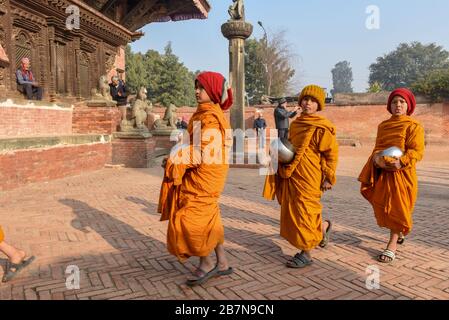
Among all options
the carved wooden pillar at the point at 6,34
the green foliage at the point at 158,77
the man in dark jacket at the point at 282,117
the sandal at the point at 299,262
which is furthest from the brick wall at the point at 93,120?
the green foliage at the point at 158,77

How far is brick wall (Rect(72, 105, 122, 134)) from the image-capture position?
10.4 metres

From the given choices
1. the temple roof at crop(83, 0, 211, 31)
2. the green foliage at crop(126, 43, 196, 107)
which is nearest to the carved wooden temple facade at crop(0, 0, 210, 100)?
the temple roof at crop(83, 0, 211, 31)

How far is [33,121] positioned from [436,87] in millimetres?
22029

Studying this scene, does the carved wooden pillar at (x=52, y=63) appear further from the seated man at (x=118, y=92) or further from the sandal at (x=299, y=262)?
the sandal at (x=299, y=262)

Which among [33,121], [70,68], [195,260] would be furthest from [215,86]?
[70,68]

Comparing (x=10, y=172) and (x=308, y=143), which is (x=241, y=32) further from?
(x=308, y=143)

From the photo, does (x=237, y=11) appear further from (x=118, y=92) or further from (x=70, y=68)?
(x=70, y=68)

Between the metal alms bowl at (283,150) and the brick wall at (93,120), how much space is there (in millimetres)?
8166

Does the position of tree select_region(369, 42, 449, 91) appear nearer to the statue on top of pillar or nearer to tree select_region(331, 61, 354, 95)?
tree select_region(331, 61, 354, 95)

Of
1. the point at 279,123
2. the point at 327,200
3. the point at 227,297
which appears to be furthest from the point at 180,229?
the point at 279,123

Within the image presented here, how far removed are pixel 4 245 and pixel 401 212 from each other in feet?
12.3

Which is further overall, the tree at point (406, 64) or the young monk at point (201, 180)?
the tree at point (406, 64)

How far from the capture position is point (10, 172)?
689cm

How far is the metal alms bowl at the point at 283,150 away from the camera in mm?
3232
